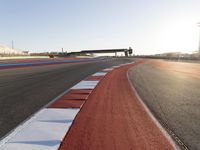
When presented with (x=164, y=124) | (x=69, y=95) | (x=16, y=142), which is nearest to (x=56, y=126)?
(x=16, y=142)

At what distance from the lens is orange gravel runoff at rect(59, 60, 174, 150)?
5160 millimetres

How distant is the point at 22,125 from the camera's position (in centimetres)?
635

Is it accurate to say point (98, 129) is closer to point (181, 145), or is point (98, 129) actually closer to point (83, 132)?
point (83, 132)

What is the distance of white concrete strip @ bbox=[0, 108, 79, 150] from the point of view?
5056 millimetres

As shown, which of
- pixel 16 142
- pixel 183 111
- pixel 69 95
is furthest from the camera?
pixel 69 95

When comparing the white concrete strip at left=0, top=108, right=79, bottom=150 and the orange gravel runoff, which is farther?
the orange gravel runoff

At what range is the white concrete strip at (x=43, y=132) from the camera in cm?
506

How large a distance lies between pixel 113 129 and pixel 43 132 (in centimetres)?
137

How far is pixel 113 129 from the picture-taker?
6.18 m

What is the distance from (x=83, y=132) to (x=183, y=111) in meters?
3.62

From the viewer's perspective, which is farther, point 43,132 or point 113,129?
point 113,129

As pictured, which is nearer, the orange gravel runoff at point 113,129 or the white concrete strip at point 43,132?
the white concrete strip at point 43,132

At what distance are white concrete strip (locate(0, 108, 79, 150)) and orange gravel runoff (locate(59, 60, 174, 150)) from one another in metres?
0.17

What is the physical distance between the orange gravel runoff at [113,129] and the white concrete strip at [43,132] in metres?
0.17
